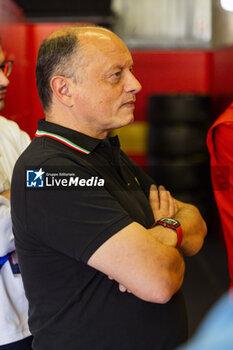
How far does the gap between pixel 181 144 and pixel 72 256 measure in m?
3.04

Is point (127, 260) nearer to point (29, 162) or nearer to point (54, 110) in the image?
point (29, 162)

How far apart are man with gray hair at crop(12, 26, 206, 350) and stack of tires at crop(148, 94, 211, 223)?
2603mm

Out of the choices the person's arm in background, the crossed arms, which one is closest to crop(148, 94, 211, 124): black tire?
the person's arm in background

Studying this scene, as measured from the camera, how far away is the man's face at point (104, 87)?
1.15 m

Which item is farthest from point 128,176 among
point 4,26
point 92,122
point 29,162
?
point 4,26

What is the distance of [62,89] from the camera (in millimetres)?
1158

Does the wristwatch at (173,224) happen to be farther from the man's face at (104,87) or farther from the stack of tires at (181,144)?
the stack of tires at (181,144)

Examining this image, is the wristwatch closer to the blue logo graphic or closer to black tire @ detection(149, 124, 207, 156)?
the blue logo graphic

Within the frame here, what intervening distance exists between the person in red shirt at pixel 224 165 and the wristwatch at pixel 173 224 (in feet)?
0.71

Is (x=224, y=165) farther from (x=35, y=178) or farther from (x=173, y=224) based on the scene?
(x=35, y=178)

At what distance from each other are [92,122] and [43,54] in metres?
0.21

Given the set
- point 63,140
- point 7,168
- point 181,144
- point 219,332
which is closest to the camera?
point 219,332

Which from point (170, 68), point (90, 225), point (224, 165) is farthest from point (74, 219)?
point (170, 68)

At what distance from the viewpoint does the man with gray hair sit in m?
0.98
